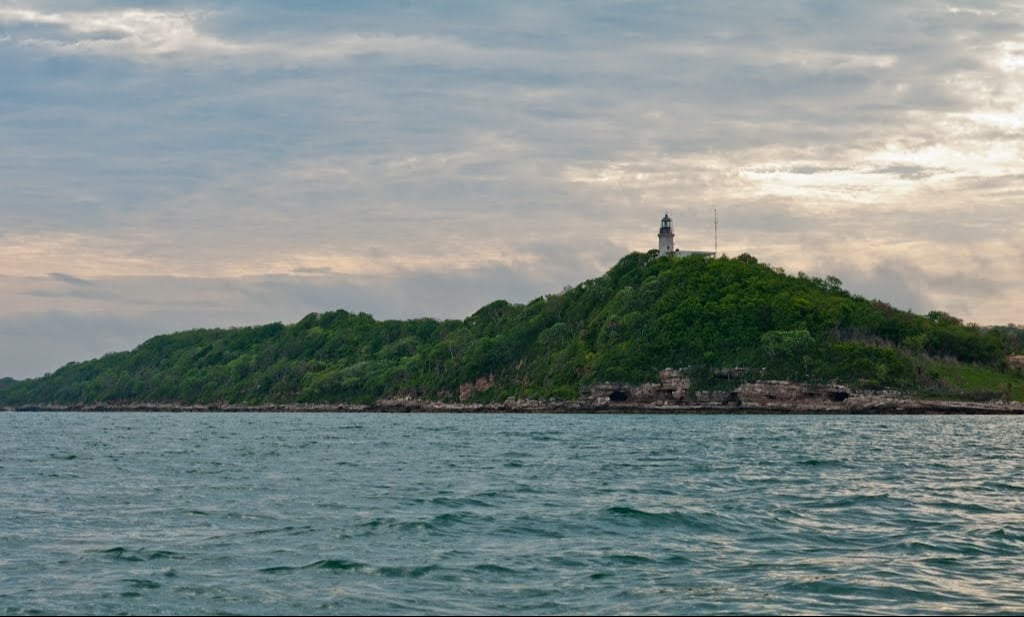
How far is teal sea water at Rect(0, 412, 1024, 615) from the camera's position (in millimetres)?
20219

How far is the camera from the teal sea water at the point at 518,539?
20219mm

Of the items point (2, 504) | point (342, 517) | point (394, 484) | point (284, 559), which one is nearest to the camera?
point (284, 559)

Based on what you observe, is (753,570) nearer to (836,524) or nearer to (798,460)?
(836,524)

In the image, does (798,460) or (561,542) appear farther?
(798,460)

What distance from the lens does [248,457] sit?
212 ft

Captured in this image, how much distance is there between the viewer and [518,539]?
90.1 feet

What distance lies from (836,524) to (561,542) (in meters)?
8.80

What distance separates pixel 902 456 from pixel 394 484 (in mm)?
32924

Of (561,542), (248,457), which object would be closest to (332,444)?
(248,457)

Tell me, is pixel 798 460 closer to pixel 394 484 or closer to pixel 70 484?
pixel 394 484

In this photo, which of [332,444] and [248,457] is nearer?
[248,457]

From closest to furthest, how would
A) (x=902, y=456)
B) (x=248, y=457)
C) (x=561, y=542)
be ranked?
(x=561, y=542) → (x=902, y=456) → (x=248, y=457)

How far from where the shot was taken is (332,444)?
8194cm

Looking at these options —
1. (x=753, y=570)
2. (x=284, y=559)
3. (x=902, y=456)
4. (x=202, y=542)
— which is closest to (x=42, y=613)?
(x=284, y=559)
